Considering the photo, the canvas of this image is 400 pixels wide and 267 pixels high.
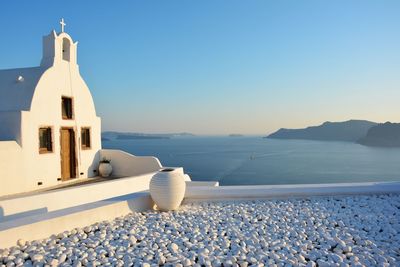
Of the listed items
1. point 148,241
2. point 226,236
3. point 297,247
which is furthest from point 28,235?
point 297,247

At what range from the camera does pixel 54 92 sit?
1091 cm

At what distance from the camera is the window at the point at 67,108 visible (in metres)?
11.5

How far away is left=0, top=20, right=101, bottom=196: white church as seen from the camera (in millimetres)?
9492

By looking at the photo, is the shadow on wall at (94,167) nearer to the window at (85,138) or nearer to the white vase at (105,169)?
the white vase at (105,169)

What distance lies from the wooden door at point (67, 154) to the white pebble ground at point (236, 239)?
6038 mm

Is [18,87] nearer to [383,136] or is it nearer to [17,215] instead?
[17,215]

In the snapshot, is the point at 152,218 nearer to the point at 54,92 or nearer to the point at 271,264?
the point at 271,264

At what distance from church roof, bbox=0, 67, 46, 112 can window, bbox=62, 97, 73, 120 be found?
1.27 m

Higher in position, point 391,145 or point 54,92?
point 54,92

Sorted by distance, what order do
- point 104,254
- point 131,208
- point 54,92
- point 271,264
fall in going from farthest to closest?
1. point 54,92
2. point 131,208
3. point 104,254
4. point 271,264

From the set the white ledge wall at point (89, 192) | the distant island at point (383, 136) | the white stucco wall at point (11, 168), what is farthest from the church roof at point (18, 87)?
the distant island at point (383, 136)

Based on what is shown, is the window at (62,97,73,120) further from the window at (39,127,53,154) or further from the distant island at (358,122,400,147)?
the distant island at (358,122,400,147)

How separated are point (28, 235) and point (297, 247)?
3749 mm

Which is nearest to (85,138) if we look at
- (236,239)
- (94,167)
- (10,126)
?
(94,167)
